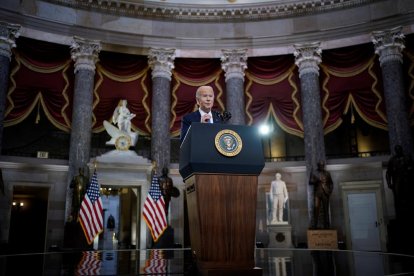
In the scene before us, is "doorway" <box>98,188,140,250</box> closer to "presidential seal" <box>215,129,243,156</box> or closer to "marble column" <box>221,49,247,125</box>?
"marble column" <box>221,49,247,125</box>

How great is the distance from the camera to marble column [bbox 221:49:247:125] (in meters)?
16.7

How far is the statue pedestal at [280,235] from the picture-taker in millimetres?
15320

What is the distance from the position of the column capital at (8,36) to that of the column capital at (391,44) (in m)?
13.6

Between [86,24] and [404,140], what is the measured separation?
42.2 feet

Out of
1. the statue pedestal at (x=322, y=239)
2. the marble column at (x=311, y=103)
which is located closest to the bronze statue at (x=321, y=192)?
the statue pedestal at (x=322, y=239)

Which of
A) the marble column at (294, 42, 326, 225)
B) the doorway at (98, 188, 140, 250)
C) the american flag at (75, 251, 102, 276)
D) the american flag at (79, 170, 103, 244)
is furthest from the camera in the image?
the doorway at (98, 188, 140, 250)

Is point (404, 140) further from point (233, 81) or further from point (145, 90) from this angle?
point (145, 90)

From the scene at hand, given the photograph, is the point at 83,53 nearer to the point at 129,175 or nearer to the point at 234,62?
the point at 129,175

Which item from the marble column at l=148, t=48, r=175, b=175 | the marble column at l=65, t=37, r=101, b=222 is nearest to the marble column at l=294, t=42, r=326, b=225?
the marble column at l=148, t=48, r=175, b=175

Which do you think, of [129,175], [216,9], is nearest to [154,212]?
[129,175]

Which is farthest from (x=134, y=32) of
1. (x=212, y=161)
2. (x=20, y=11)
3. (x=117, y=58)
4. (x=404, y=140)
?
(x=212, y=161)

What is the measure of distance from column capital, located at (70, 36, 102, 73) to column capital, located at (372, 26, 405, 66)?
36.4 feet

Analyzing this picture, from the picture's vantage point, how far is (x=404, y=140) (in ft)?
48.2

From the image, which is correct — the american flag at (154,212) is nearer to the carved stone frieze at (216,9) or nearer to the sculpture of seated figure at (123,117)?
the sculpture of seated figure at (123,117)
